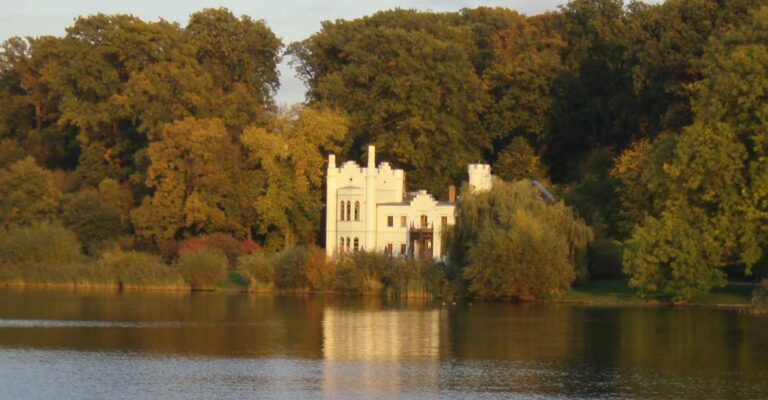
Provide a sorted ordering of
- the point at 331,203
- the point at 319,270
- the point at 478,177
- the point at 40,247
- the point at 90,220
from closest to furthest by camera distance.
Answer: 1. the point at 319,270
2. the point at 40,247
3. the point at 478,177
4. the point at 331,203
5. the point at 90,220

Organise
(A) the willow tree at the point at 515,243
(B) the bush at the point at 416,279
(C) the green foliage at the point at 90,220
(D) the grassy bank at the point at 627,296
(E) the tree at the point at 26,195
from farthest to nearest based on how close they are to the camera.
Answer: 1. (E) the tree at the point at 26,195
2. (C) the green foliage at the point at 90,220
3. (B) the bush at the point at 416,279
4. (A) the willow tree at the point at 515,243
5. (D) the grassy bank at the point at 627,296

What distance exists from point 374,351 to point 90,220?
4511 cm

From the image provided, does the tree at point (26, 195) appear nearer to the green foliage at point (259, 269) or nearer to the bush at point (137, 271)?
the bush at point (137, 271)

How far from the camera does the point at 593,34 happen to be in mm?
88062

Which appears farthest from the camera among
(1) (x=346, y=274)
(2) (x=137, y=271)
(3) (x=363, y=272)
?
(2) (x=137, y=271)

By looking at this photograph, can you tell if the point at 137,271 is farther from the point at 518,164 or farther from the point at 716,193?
the point at 716,193

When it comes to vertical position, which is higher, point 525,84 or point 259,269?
point 525,84

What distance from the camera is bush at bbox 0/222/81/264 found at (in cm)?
7475

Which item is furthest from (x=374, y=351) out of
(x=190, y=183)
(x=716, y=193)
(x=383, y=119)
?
(x=383, y=119)

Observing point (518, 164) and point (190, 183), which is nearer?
point (190, 183)

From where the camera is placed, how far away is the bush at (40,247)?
74.8 metres

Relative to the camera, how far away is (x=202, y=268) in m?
71.0

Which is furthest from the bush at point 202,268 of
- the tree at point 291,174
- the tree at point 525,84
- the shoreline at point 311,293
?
the tree at point 525,84

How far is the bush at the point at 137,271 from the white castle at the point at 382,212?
903 centimetres
